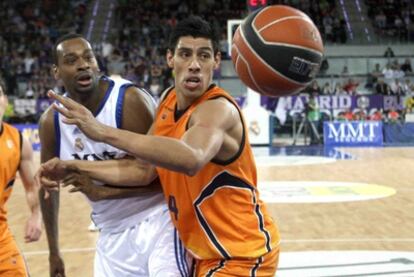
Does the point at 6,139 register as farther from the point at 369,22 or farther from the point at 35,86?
the point at 369,22

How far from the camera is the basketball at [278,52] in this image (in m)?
3.15

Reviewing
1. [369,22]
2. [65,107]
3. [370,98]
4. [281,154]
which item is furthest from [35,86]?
[65,107]

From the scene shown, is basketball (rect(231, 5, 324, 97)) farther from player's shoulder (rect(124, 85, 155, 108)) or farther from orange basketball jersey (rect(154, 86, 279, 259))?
orange basketball jersey (rect(154, 86, 279, 259))

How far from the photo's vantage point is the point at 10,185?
130 inches

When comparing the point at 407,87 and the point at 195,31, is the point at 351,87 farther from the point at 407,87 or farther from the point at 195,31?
the point at 195,31

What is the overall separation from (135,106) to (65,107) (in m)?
0.76

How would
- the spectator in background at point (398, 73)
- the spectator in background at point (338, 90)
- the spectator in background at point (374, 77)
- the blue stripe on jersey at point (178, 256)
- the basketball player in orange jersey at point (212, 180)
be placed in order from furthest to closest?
the spectator in background at point (398, 73) < the spectator in background at point (374, 77) < the spectator in background at point (338, 90) < the blue stripe on jersey at point (178, 256) < the basketball player in orange jersey at point (212, 180)

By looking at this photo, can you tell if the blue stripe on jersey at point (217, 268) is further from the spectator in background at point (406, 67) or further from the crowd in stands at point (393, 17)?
the crowd in stands at point (393, 17)

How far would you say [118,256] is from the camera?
2.90m

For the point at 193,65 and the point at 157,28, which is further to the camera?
the point at 157,28

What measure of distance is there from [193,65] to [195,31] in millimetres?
149

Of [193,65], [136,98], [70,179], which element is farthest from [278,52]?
[70,179]

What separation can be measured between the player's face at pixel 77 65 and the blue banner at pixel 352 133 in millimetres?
15173

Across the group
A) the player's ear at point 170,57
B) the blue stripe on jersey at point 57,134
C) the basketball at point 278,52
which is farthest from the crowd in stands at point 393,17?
the player's ear at point 170,57
